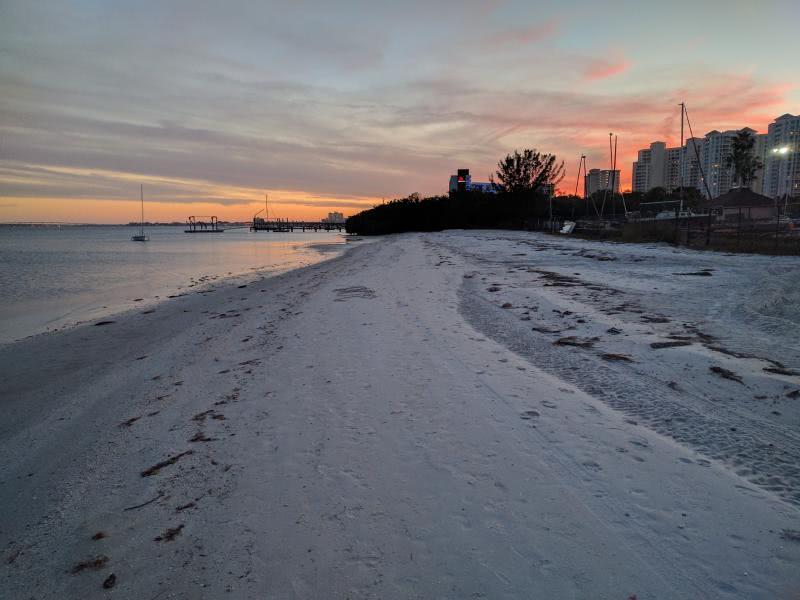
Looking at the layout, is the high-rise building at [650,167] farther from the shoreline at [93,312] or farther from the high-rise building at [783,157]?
the shoreline at [93,312]

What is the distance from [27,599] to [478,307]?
311 inches

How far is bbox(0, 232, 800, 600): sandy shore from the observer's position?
241 cm

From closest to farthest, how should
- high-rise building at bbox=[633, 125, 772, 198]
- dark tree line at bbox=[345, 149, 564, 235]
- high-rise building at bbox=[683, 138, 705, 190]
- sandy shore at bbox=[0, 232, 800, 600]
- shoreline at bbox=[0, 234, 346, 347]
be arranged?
sandy shore at bbox=[0, 232, 800, 600], shoreline at bbox=[0, 234, 346, 347], dark tree line at bbox=[345, 149, 564, 235], high-rise building at bbox=[633, 125, 772, 198], high-rise building at bbox=[683, 138, 705, 190]

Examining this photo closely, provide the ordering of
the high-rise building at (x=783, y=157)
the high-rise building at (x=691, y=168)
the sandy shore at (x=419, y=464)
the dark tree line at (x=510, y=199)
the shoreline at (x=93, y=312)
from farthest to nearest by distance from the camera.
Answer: the high-rise building at (x=691, y=168) → the high-rise building at (x=783, y=157) → the dark tree line at (x=510, y=199) → the shoreline at (x=93, y=312) → the sandy shore at (x=419, y=464)

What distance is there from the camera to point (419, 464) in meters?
3.43

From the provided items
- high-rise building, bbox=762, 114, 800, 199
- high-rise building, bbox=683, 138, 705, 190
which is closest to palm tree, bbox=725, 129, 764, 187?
high-rise building, bbox=762, 114, 800, 199

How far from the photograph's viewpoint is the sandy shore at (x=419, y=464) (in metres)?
2.41

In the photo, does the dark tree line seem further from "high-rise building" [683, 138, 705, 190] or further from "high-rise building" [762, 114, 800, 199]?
"high-rise building" [683, 138, 705, 190]

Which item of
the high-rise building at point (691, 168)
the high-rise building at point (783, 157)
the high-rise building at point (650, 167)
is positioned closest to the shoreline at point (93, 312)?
the high-rise building at point (783, 157)

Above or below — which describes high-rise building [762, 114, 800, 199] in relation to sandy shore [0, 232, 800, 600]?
above

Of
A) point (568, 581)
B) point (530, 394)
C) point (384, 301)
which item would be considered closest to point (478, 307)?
point (384, 301)

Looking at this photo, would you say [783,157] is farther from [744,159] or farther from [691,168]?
[691,168]

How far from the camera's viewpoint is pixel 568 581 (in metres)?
2.28

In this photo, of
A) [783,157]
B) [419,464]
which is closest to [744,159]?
[783,157]
